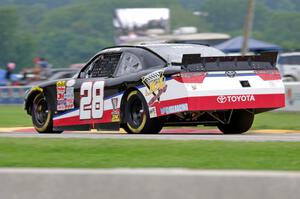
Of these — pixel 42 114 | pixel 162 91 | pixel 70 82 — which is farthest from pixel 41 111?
pixel 162 91

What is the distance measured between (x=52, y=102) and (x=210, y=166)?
6.36 metres

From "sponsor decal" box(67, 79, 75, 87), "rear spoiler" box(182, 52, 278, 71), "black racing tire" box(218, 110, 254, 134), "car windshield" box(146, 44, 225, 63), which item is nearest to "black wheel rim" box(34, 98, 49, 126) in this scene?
"sponsor decal" box(67, 79, 75, 87)

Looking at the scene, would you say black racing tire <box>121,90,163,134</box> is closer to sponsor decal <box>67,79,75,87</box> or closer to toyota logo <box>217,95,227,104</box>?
toyota logo <box>217,95,227,104</box>

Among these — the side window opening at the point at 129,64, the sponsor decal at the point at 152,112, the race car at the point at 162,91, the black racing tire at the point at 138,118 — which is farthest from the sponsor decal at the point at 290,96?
the sponsor decal at the point at 152,112

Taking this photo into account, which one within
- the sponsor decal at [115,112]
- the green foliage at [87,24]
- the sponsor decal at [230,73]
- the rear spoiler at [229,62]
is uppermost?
the rear spoiler at [229,62]

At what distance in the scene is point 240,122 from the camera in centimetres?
1409

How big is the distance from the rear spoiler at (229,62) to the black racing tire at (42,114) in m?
3.21

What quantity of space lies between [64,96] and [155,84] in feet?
7.43

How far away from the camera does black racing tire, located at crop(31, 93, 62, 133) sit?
15.0 metres

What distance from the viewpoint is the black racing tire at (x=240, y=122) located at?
13984mm

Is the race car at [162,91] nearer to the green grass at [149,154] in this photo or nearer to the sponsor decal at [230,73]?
the sponsor decal at [230,73]

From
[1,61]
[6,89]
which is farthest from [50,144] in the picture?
[1,61]

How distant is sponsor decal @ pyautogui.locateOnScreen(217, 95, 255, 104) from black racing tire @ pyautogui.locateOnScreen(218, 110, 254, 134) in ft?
3.07

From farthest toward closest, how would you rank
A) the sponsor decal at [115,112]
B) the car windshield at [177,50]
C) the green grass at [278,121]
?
the green grass at [278,121]
the sponsor decal at [115,112]
the car windshield at [177,50]
